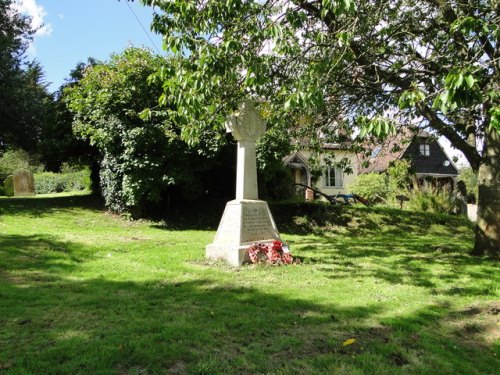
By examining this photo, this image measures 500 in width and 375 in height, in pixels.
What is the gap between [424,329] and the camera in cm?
431

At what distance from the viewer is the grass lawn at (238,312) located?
3385 millimetres

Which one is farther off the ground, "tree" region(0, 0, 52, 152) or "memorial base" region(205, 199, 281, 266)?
"tree" region(0, 0, 52, 152)

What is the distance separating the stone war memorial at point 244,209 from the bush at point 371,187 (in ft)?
53.1

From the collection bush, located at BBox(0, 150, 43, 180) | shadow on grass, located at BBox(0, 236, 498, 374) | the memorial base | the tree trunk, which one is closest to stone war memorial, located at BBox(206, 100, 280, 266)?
the memorial base

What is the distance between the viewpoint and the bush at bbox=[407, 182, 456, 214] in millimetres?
17312

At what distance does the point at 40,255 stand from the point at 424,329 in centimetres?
671

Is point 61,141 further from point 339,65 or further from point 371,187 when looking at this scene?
point 371,187

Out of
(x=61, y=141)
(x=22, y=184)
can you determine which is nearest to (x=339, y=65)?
(x=61, y=141)

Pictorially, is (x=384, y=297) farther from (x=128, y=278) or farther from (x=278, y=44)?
(x=278, y=44)

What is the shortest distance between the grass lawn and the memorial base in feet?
1.19

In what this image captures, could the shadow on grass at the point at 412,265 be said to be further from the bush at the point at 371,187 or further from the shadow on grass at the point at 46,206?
the bush at the point at 371,187

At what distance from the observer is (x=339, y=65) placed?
24.9 ft

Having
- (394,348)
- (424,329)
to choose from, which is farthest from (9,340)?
(424,329)

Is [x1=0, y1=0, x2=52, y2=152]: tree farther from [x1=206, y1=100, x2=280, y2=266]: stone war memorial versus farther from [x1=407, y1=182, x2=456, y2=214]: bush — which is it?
[x1=407, y1=182, x2=456, y2=214]: bush
